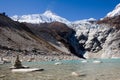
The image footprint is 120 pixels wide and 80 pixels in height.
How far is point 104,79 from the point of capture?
23.2 m

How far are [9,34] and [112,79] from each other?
102 meters

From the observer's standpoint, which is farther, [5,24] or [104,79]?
[5,24]

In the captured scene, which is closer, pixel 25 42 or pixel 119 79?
pixel 119 79

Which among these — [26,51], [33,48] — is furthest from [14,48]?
[33,48]

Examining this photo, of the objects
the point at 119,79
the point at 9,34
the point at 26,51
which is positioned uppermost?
the point at 9,34

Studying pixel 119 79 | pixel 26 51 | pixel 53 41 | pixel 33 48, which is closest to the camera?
pixel 119 79

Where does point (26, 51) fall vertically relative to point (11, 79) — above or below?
above

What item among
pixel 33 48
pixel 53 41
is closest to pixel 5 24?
pixel 33 48

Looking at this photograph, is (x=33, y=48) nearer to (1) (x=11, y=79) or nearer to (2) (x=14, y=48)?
(2) (x=14, y=48)

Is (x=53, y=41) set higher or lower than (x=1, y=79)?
higher

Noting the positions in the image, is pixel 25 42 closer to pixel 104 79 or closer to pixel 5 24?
pixel 5 24

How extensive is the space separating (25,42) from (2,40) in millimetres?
15906

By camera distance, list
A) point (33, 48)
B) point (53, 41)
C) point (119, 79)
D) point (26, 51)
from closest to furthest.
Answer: point (119, 79)
point (26, 51)
point (33, 48)
point (53, 41)

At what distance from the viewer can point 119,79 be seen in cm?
2280
